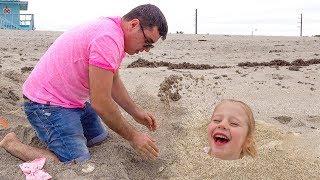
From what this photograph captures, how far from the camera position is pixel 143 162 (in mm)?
3193

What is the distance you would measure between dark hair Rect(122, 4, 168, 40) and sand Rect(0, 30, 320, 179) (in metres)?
0.82

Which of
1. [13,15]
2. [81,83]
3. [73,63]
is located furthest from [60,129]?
[13,15]

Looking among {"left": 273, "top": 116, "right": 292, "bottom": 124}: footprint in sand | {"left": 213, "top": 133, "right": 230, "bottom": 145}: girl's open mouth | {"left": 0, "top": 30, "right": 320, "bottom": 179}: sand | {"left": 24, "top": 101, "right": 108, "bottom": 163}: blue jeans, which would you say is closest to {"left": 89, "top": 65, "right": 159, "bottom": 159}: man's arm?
{"left": 0, "top": 30, "right": 320, "bottom": 179}: sand

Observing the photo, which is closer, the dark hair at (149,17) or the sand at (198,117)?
the dark hair at (149,17)

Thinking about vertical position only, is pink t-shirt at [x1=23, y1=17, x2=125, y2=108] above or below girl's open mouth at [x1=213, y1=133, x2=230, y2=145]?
above

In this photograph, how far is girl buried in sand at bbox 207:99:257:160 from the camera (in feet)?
10.4

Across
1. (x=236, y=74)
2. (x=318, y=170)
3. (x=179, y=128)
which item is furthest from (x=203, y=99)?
(x=318, y=170)

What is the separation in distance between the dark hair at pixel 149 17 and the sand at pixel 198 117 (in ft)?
2.70

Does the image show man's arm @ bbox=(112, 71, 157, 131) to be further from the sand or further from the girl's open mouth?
the girl's open mouth

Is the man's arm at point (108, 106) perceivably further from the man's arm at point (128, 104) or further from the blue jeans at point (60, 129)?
the man's arm at point (128, 104)

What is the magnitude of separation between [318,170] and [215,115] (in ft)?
2.33

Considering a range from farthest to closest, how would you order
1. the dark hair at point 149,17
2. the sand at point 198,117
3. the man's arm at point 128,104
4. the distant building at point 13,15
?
the distant building at point 13,15 < the man's arm at point 128,104 < the sand at point 198,117 < the dark hair at point 149,17

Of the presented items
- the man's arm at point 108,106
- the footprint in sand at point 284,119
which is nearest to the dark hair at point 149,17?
the man's arm at point 108,106

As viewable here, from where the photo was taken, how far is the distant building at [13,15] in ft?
78.1
